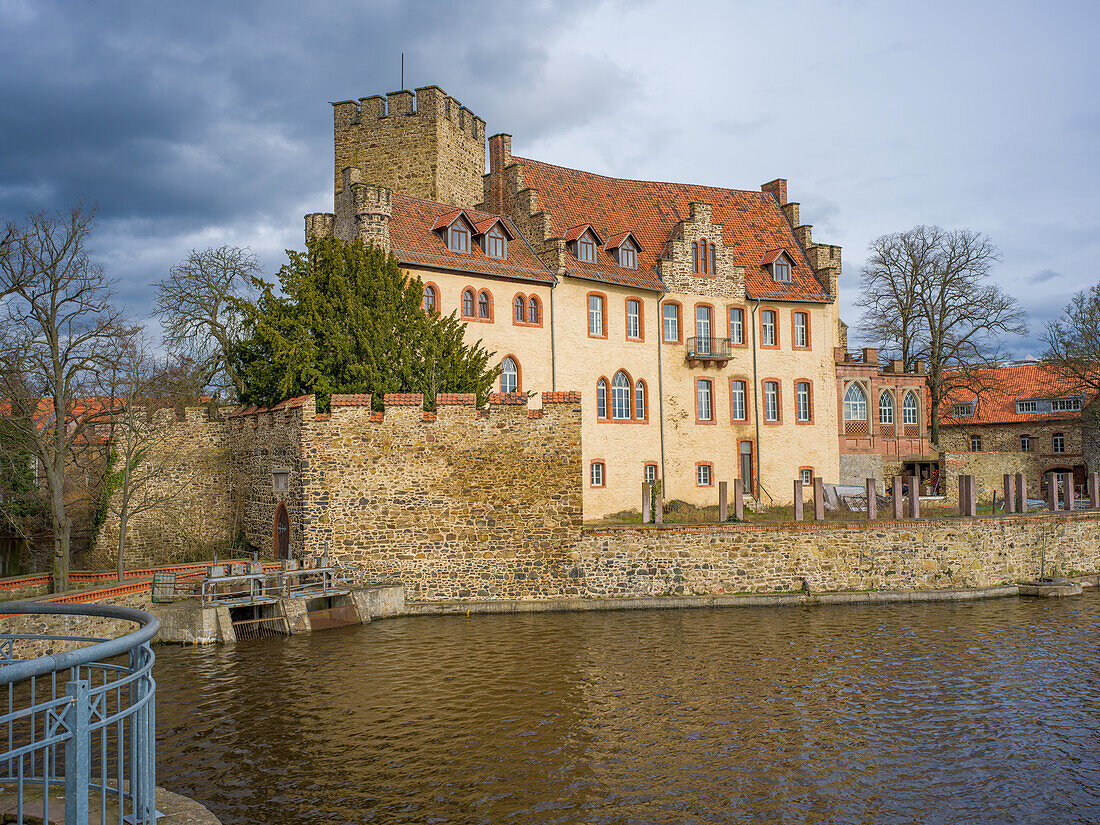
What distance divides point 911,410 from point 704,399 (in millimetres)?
12258

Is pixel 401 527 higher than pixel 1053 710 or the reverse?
higher

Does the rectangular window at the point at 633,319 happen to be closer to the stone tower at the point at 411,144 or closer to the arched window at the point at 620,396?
the arched window at the point at 620,396

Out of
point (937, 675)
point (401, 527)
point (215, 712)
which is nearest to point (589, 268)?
point (401, 527)

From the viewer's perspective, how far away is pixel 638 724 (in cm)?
1222

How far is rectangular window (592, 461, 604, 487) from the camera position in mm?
29984

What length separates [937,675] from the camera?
1495 centimetres

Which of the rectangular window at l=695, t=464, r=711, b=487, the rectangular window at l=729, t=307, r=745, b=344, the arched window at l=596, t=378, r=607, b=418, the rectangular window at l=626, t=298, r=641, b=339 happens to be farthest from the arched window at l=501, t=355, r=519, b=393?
the rectangular window at l=729, t=307, r=745, b=344

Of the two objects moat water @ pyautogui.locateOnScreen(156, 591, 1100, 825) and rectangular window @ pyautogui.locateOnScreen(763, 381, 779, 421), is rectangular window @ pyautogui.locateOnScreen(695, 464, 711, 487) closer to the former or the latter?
rectangular window @ pyautogui.locateOnScreen(763, 381, 779, 421)

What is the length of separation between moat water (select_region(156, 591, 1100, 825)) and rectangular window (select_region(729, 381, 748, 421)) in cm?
1555

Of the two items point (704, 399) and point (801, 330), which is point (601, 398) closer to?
point (704, 399)

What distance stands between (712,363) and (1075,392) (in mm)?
24745

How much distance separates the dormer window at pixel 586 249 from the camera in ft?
101

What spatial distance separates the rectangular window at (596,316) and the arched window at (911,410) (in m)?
17.0

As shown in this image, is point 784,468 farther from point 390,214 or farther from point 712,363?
point 390,214
